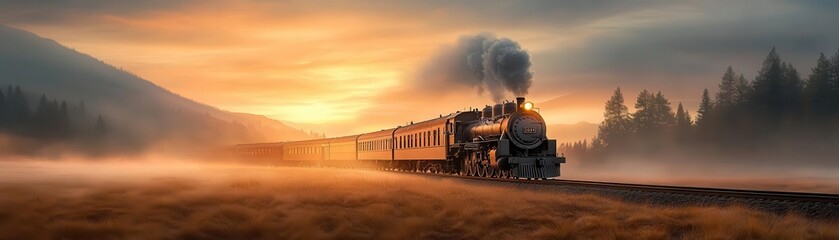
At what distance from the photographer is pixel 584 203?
68.4 feet

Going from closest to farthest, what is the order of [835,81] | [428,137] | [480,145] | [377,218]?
[377,218] < [480,145] < [428,137] < [835,81]

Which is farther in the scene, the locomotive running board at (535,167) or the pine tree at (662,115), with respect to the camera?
the pine tree at (662,115)

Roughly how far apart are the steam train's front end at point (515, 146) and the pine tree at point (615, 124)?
6092 cm

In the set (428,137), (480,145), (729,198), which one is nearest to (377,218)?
(729,198)

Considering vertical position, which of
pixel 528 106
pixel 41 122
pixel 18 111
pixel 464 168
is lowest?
pixel 464 168

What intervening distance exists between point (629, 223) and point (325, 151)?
60.0m

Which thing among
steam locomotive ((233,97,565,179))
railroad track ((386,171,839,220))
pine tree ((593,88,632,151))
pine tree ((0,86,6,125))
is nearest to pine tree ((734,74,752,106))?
pine tree ((593,88,632,151))

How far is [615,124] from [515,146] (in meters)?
65.1

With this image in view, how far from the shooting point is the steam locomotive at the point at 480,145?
3272 centimetres

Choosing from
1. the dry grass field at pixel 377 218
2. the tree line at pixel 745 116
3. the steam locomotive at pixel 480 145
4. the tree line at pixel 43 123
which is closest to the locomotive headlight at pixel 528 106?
the steam locomotive at pixel 480 145

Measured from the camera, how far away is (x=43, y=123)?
163m

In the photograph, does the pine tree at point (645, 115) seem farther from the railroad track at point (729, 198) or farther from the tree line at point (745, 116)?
the railroad track at point (729, 198)

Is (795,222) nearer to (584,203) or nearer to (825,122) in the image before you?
(584,203)

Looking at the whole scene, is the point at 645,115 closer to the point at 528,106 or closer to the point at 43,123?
the point at 528,106
